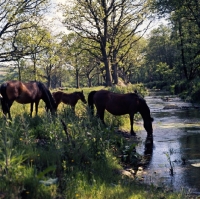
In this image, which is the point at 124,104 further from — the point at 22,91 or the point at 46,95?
the point at 22,91

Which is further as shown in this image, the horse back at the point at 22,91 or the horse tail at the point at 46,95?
the horse tail at the point at 46,95

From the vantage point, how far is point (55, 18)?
30016 mm

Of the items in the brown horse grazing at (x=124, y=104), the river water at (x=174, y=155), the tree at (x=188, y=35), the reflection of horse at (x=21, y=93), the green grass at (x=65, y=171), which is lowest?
the river water at (x=174, y=155)

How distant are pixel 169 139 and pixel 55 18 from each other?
22.7 metres

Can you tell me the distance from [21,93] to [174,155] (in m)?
6.33

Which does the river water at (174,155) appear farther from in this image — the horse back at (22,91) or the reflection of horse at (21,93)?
the horse back at (22,91)

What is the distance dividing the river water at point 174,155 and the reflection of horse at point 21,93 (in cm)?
412

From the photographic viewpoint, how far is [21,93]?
11.4m

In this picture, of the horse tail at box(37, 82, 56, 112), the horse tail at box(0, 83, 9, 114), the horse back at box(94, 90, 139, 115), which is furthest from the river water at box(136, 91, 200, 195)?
the horse tail at box(0, 83, 9, 114)

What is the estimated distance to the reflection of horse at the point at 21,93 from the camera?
10844 millimetres

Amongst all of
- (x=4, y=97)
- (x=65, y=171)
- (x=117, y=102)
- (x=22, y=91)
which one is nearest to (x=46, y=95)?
(x=22, y=91)

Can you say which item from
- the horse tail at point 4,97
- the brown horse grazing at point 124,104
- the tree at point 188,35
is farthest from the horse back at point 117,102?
the tree at point 188,35

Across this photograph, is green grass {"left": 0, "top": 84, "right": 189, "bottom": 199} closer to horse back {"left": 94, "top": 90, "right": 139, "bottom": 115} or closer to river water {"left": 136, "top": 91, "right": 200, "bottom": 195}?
river water {"left": 136, "top": 91, "right": 200, "bottom": 195}

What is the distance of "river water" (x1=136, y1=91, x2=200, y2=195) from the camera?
6.32 meters
